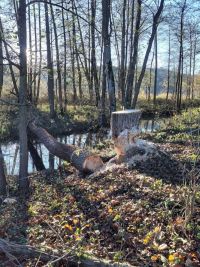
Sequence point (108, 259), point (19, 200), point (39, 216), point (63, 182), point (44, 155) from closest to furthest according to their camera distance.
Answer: point (108, 259) → point (39, 216) → point (19, 200) → point (63, 182) → point (44, 155)

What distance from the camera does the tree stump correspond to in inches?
304

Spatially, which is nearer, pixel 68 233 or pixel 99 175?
pixel 68 233

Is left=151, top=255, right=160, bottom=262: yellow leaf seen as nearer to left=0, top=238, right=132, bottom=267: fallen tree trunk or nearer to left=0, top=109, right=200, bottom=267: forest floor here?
left=0, top=109, right=200, bottom=267: forest floor

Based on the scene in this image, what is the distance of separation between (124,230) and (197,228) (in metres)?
0.92

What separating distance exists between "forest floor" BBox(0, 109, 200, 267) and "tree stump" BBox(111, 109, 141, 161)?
19.5 inches

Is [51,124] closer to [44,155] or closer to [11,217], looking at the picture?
[44,155]

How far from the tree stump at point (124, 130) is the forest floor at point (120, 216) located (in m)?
0.49

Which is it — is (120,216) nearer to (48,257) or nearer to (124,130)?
(48,257)

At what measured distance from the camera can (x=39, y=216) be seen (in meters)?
5.81

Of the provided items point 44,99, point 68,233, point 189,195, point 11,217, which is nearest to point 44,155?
point 11,217

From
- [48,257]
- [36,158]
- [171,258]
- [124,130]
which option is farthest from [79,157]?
[171,258]

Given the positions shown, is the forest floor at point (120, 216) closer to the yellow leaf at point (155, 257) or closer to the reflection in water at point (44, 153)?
the yellow leaf at point (155, 257)

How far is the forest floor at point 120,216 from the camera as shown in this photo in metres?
4.18

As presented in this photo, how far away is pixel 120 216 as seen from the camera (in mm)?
4996
